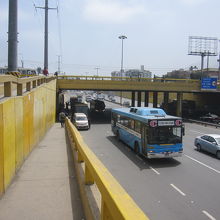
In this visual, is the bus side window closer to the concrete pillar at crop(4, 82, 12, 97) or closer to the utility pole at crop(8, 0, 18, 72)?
the utility pole at crop(8, 0, 18, 72)

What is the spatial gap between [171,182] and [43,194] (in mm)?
7839

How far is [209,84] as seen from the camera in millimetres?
41531

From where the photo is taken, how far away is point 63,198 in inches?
224

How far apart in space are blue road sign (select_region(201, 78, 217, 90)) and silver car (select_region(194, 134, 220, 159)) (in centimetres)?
2390

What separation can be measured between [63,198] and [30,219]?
3.62 feet

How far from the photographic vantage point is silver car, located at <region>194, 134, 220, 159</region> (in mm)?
17670

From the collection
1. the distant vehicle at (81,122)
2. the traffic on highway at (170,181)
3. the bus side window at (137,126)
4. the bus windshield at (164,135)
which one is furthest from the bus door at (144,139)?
the distant vehicle at (81,122)

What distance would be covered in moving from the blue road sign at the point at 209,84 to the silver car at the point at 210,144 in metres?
23.9

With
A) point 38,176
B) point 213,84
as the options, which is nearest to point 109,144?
point 38,176

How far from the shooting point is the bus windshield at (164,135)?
1540cm

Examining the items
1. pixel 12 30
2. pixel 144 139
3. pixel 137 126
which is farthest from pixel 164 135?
pixel 12 30

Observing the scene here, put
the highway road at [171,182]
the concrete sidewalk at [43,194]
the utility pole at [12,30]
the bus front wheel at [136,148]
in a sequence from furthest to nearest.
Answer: the bus front wheel at [136,148] < the utility pole at [12,30] < the highway road at [171,182] < the concrete sidewalk at [43,194]

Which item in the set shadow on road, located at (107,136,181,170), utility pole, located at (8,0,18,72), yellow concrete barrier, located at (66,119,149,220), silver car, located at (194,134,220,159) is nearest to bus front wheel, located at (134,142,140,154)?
shadow on road, located at (107,136,181,170)

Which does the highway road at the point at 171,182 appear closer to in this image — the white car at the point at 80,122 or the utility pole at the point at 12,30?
the utility pole at the point at 12,30
